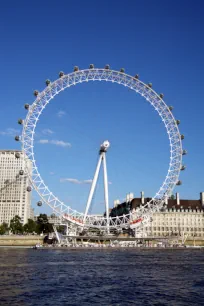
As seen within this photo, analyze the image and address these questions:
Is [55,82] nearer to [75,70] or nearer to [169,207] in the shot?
[75,70]

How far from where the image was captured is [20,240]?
11969 cm

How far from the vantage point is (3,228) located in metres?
151

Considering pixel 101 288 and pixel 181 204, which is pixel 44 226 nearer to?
pixel 181 204

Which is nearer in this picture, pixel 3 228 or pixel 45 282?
pixel 45 282

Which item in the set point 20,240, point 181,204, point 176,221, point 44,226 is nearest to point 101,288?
point 20,240

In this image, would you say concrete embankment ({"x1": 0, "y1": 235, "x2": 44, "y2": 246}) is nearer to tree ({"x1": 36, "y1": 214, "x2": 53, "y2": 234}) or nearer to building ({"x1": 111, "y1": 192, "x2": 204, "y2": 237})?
tree ({"x1": 36, "y1": 214, "x2": 53, "y2": 234})

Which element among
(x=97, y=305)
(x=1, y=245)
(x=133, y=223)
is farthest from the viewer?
(x=1, y=245)

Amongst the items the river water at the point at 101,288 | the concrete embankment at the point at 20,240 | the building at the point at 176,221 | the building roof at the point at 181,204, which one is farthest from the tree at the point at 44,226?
the river water at the point at 101,288

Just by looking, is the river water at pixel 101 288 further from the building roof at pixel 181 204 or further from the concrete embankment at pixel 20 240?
the building roof at pixel 181 204

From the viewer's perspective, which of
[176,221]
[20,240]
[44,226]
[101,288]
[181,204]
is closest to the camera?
[101,288]

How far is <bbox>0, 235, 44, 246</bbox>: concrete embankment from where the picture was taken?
118m

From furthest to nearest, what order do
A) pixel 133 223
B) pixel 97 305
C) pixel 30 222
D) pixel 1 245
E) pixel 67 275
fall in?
pixel 30 222
pixel 1 245
pixel 133 223
pixel 67 275
pixel 97 305

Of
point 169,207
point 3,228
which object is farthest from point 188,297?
point 3,228

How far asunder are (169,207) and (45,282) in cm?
11568
